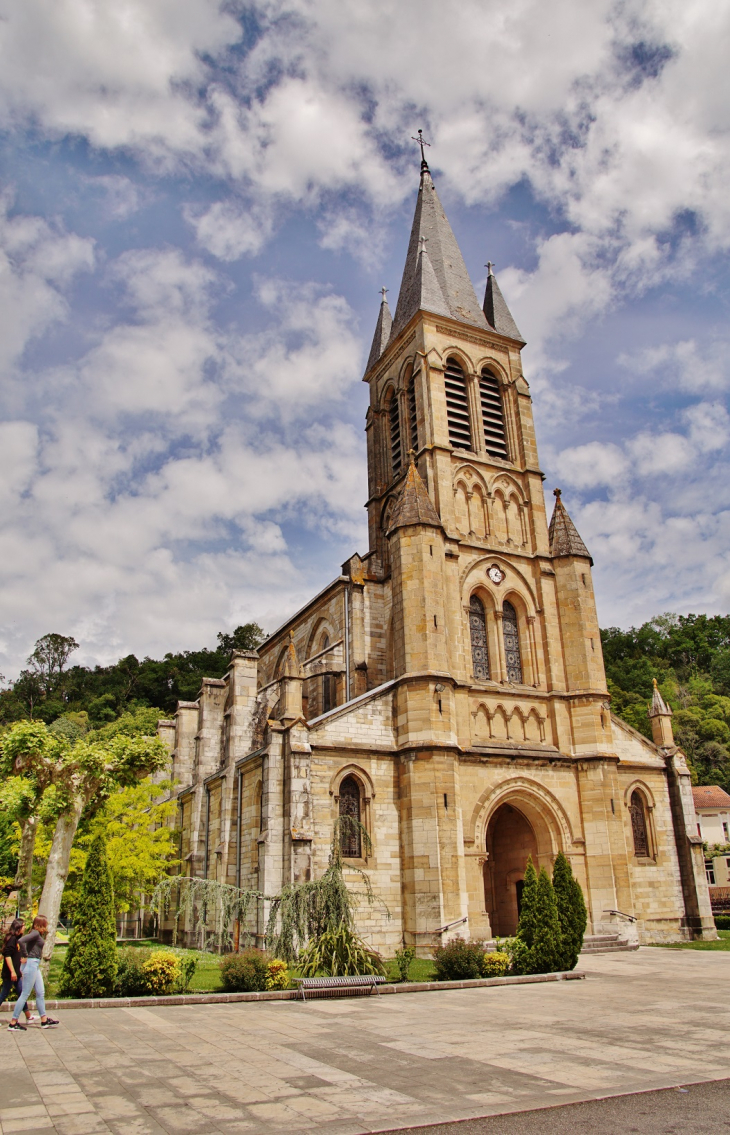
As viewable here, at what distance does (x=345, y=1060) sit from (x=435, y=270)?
3349 centimetres

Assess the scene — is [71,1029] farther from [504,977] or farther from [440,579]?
[440,579]

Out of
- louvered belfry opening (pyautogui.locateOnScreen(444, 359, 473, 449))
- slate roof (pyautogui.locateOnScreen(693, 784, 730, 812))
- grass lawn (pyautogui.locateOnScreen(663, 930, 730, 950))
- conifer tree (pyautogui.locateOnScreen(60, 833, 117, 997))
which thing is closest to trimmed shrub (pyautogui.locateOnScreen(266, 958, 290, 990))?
conifer tree (pyautogui.locateOnScreen(60, 833, 117, 997))

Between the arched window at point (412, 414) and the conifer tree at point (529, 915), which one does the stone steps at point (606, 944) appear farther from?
the arched window at point (412, 414)

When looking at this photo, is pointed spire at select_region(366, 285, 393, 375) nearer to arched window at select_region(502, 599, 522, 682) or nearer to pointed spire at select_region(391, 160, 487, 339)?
pointed spire at select_region(391, 160, 487, 339)

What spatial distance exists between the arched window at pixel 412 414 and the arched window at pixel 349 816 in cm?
1414

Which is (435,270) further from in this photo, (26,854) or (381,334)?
(26,854)

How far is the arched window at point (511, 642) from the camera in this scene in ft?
97.2

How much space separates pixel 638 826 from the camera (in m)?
29.2

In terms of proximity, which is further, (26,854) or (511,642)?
(511,642)

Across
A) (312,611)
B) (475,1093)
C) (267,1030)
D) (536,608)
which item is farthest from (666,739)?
(475,1093)

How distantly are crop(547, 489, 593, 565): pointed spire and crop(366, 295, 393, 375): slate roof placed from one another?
1154 cm

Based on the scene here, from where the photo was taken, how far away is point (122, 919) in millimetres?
37062

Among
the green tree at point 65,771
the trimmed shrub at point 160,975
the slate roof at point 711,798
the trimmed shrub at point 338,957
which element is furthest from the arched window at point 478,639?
the slate roof at point 711,798

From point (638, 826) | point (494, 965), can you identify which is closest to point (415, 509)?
point (638, 826)
